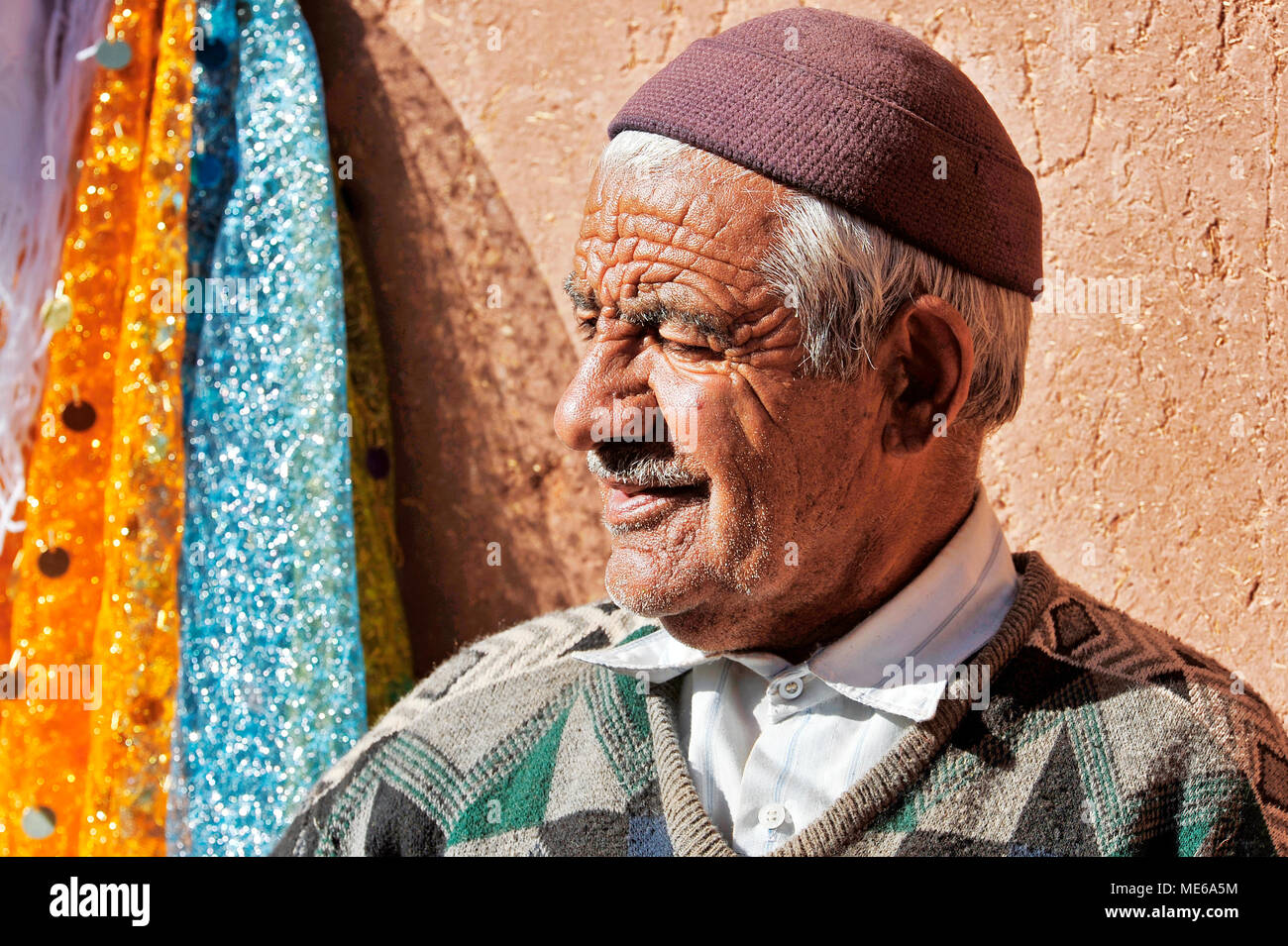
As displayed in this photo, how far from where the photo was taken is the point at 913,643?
1.64m

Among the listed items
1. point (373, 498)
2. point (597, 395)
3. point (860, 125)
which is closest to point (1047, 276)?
point (860, 125)

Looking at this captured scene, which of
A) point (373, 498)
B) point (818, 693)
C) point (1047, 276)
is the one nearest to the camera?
point (818, 693)

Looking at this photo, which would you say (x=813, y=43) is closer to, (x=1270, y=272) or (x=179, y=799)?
(x=1270, y=272)

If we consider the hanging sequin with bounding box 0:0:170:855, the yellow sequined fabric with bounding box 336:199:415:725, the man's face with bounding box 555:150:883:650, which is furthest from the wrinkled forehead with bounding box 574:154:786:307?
the hanging sequin with bounding box 0:0:170:855

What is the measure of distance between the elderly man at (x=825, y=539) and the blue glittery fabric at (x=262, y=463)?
0.47 metres

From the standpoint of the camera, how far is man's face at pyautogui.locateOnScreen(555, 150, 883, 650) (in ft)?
5.08

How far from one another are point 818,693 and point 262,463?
3.67 feet

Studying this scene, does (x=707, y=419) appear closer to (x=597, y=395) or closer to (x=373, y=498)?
(x=597, y=395)

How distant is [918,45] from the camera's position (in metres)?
1.67

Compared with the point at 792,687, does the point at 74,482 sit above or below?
above

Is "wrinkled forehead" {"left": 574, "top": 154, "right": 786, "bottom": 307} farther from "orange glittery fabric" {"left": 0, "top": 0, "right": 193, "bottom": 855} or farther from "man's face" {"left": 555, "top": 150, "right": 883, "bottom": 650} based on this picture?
"orange glittery fabric" {"left": 0, "top": 0, "right": 193, "bottom": 855}

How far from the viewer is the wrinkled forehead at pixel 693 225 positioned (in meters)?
1.54

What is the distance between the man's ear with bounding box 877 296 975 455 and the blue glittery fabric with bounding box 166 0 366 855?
3.40 ft
